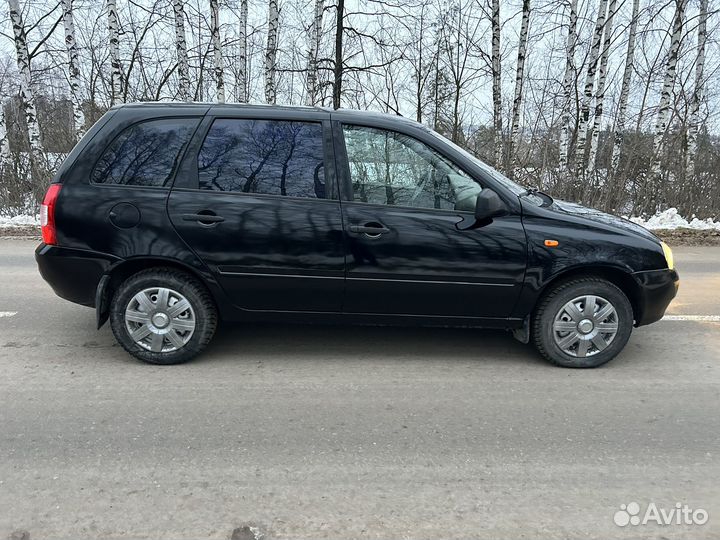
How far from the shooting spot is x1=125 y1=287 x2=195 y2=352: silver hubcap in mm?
3852

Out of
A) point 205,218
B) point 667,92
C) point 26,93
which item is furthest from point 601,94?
point 26,93

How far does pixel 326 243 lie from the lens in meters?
3.77

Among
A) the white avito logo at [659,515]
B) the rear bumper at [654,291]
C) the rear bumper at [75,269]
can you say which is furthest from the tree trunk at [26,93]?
the white avito logo at [659,515]

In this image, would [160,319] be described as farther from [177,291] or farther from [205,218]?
[205,218]

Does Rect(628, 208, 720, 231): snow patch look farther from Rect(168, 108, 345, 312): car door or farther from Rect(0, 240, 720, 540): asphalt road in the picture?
Rect(168, 108, 345, 312): car door

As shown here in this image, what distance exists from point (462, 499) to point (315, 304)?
73.3 inches

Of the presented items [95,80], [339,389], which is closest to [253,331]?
[339,389]

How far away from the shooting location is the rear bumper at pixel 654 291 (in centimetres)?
390

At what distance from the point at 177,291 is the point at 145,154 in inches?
41.4

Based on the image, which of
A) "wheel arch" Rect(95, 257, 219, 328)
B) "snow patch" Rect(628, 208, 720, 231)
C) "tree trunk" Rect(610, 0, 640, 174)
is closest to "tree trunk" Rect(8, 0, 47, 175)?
"wheel arch" Rect(95, 257, 219, 328)

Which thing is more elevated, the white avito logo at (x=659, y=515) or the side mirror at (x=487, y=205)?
the side mirror at (x=487, y=205)

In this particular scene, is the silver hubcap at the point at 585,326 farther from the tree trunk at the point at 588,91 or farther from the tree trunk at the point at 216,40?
the tree trunk at the point at 216,40

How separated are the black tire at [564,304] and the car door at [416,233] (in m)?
0.30

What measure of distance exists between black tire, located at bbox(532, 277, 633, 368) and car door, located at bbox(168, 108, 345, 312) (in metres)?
1.56
